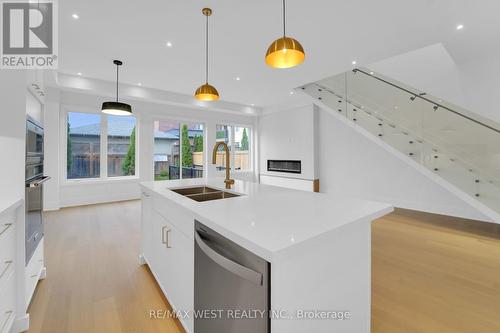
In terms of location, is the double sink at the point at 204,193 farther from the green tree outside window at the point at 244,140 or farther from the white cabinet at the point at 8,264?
the green tree outside window at the point at 244,140

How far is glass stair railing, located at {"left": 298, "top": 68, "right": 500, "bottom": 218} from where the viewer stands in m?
3.36

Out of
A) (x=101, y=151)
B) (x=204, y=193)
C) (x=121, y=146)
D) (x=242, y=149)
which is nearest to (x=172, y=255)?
(x=204, y=193)

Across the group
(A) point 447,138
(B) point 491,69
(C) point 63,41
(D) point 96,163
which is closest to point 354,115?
(A) point 447,138

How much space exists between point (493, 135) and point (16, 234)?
5862mm

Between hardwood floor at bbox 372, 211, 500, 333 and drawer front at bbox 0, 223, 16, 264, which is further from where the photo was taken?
hardwood floor at bbox 372, 211, 500, 333

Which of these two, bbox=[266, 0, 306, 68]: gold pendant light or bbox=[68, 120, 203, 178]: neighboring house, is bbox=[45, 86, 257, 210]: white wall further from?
bbox=[266, 0, 306, 68]: gold pendant light

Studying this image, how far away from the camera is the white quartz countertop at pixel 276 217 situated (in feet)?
2.78

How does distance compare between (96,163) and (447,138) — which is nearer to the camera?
(447,138)

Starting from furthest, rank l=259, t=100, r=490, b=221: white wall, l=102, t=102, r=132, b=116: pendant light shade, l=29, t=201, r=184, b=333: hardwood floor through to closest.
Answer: l=259, t=100, r=490, b=221: white wall
l=102, t=102, r=132, b=116: pendant light shade
l=29, t=201, r=184, b=333: hardwood floor

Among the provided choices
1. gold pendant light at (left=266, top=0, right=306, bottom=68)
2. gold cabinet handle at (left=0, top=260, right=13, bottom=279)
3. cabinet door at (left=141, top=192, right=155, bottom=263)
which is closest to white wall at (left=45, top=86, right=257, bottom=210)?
cabinet door at (left=141, top=192, right=155, bottom=263)

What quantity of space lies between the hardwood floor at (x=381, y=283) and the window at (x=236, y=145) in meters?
4.86

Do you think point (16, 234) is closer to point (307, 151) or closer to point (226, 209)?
point (226, 209)

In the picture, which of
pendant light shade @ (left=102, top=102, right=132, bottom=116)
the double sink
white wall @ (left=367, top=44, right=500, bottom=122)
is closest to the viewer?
the double sink

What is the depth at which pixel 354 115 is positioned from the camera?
5.05m
